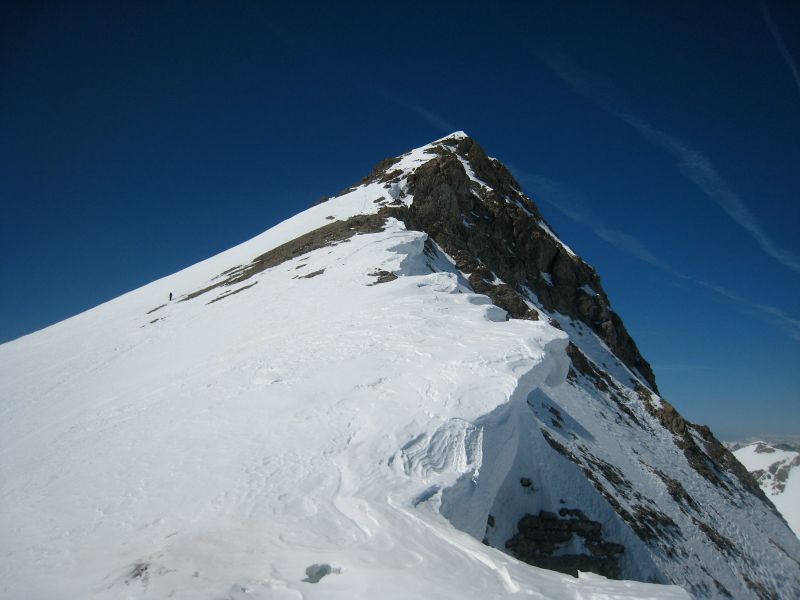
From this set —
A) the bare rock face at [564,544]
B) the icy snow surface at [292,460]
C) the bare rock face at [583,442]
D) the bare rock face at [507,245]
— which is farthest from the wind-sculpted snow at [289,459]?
the bare rock face at [507,245]

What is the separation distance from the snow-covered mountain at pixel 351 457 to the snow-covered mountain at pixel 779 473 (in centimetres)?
15235

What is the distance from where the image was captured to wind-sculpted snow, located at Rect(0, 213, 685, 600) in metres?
5.09

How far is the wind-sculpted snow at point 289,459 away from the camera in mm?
5090

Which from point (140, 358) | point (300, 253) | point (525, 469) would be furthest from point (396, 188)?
point (525, 469)

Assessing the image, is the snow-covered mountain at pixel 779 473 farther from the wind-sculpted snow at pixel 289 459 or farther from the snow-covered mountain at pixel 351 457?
the wind-sculpted snow at pixel 289 459

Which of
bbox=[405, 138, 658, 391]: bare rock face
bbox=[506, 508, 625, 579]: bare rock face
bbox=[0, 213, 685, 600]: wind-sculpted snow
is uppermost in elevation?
bbox=[405, 138, 658, 391]: bare rock face

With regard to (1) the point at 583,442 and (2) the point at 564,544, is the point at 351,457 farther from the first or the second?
(1) the point at 583,442

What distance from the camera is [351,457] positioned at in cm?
755

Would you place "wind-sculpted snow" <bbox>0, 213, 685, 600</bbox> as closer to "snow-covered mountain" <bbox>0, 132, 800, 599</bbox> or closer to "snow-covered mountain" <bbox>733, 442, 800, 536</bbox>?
"snow-covered mountain" <bbox>0, 132, 800, 599</bbox>

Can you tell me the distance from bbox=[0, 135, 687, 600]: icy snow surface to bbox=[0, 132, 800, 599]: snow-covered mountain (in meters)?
0.04

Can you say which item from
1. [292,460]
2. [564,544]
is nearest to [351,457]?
[292,460]

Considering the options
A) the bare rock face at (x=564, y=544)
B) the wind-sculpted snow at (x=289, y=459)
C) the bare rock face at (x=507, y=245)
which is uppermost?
the bare rock face at (x=507, y=245)

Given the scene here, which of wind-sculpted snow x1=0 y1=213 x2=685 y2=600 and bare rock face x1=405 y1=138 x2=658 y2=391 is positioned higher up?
bare rock face x1=405 y1=138 x2=658 y2=391

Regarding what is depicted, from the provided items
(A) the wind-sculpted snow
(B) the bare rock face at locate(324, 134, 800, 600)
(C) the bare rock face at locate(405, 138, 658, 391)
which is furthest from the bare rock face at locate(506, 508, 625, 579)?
(C) the bare rock face at locate(405, 138, 658, 391)
